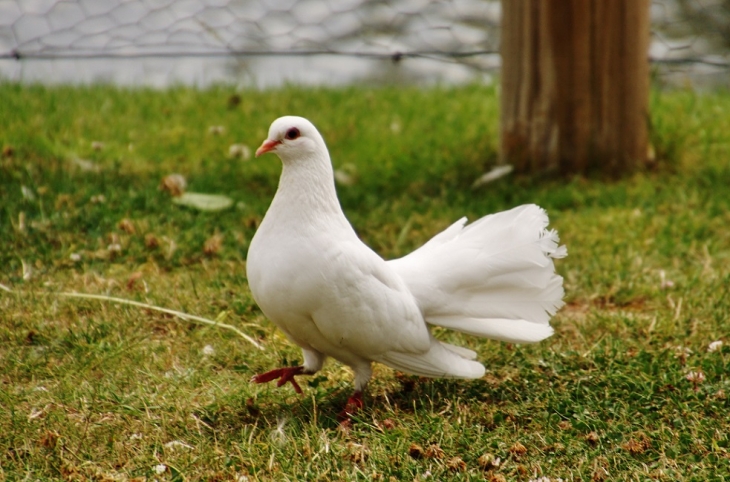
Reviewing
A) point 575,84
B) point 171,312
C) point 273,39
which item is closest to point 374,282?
point 171,312

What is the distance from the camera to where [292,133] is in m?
2.53

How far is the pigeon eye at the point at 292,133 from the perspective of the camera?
253 centimetres

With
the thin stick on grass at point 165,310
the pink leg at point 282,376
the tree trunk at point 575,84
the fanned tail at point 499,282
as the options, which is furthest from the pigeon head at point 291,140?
the tree trunk at point 575,84

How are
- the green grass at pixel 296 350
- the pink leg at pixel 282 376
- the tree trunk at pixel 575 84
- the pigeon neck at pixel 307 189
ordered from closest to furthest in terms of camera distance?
the green grass at pixel 296 350 < the pigeon neck at pixel 307 189 < the pink leg at pixel 282 376 < the tree trunk at pixel 575 84

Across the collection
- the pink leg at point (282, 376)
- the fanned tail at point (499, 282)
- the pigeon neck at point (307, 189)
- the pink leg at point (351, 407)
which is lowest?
the pink leg at point (351, 407)

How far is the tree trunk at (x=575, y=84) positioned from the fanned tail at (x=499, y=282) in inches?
73.6

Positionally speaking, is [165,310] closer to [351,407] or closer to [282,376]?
[282,376]

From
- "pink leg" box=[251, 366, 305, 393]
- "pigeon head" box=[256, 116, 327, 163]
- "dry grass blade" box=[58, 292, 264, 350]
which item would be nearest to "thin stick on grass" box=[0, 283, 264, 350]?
"dry grass blade" box=[58, 292, 264, 350]

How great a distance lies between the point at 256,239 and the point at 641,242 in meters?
2.04

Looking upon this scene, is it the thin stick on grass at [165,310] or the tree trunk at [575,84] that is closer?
the thin stick on grass at [165,310]

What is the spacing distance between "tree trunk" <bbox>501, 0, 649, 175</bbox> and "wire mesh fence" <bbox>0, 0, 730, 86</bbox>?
1.00 ft

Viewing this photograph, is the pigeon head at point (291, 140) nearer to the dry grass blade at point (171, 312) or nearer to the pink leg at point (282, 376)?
the pink leg at point (282, 376)

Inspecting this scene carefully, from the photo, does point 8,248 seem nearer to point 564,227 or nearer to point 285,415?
point 285,415

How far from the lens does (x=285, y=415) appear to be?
2.57 m
